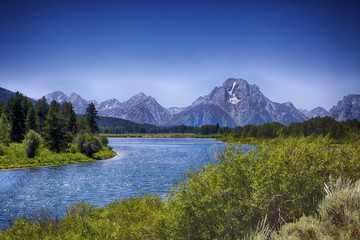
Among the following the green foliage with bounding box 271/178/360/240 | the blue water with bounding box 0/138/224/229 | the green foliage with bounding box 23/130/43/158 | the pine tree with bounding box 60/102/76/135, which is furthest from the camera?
the pine tree with bounding box 60/102/76/135

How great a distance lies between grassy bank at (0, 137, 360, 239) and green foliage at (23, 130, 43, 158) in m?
45.8

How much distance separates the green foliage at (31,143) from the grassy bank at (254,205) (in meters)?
45.8

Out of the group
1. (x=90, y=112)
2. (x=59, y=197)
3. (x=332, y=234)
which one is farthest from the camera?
(x=90, y=112)

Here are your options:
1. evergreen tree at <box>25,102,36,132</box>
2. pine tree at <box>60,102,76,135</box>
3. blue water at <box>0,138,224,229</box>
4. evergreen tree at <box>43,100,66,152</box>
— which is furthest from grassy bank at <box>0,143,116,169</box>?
pine tree at <box>60,102,76,135</box>

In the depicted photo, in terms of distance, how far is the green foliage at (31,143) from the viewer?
5059 centimetres

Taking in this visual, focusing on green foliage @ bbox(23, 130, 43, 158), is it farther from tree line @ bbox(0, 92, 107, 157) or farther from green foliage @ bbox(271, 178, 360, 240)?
green foliage @ bbox(271, 178, 360, 240)

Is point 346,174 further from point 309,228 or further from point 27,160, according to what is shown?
point 27,160

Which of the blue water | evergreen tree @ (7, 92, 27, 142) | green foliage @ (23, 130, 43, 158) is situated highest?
evergreen tree @ (7, 92, 27, 142)

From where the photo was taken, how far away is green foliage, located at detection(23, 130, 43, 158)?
50594 millimetres

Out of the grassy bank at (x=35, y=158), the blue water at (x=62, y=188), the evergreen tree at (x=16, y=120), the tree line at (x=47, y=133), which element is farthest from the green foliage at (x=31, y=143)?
the evergreen tree at (x=16, y=120)

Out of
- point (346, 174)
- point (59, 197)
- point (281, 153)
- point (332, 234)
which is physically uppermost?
point (281, 153)

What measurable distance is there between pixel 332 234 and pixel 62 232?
10.6m

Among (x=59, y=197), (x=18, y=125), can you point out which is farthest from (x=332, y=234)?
(x=18, y=125)

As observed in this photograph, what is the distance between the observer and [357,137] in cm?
1472
